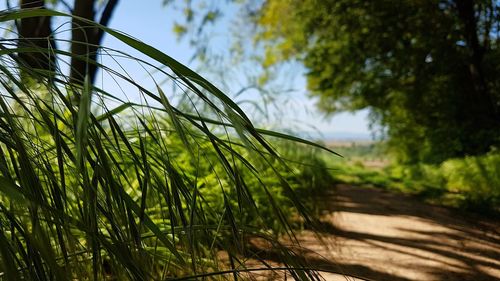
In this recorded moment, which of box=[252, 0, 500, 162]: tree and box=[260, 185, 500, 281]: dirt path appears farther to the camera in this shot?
box=[252, 0, 500, 162]: tree

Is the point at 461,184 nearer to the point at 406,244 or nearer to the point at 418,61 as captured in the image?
the point at 418,61

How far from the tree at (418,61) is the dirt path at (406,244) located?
4585mm

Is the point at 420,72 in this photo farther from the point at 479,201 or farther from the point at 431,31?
the point at 479,201

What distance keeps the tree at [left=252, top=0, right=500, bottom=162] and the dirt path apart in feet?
15.0

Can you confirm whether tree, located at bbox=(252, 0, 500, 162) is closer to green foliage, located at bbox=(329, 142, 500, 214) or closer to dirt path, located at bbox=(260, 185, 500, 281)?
green foliage, located at bbox=(329, 142, 500, 214)

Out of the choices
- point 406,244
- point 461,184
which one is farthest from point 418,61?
point 406,244

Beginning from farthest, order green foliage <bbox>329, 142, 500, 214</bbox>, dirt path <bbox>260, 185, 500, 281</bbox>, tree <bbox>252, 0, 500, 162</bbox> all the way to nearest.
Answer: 1. tree <bbox>252, 0, 500, 162</bbox>
2. green foliage <bbox>329, 142, 500, 214</bbox>
3. dirt path <bbox>260, 185, 500, 281</bbox>

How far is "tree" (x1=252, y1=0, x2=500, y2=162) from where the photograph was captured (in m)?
9.31

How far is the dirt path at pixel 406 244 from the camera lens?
2945 millimetres

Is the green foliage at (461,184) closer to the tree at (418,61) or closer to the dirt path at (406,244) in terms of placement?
the dirt path at (406,244)

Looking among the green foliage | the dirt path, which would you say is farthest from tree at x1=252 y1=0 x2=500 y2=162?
the dirt path

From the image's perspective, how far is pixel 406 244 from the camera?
3.71m

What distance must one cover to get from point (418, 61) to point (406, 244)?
6999 mm

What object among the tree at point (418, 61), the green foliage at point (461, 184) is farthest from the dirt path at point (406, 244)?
the tree at point (418, 61)
